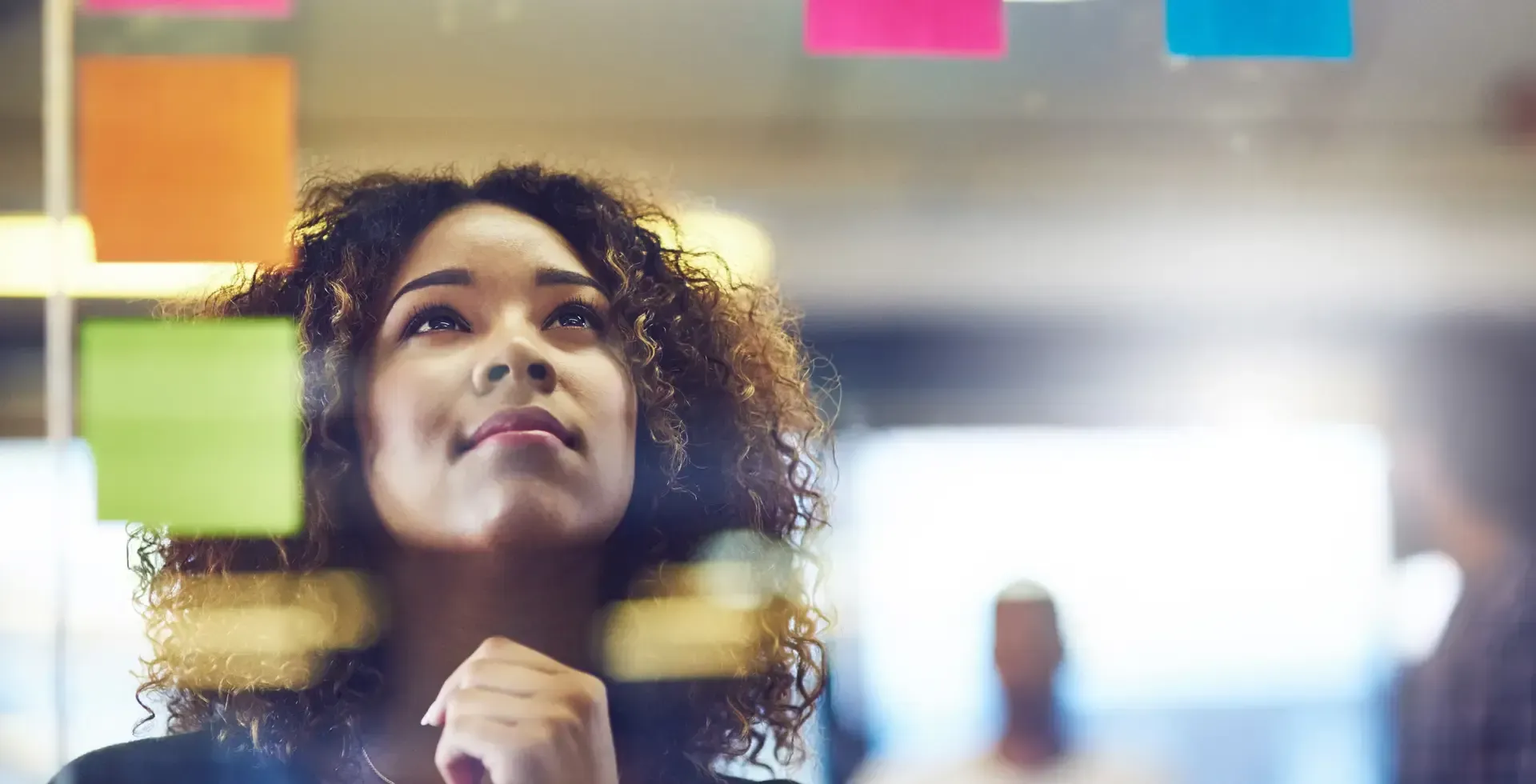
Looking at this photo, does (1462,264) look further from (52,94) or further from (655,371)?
(52,94)

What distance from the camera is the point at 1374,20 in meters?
1.36

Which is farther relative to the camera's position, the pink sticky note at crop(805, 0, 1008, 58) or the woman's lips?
the pink sticky note at crop(805, 0, 1008, 58)

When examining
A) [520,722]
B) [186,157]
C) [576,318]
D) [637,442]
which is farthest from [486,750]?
[186,157]

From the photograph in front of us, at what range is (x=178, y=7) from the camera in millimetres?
1262

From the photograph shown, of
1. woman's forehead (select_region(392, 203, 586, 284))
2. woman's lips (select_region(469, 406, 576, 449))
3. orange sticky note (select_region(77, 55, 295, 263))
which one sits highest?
orange sticky note (select_region(77, 55, 295, 263))

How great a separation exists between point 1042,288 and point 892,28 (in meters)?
0.34

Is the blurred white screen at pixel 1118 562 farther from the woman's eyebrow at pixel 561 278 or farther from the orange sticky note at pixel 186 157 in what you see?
the orange sticky note at pixel 186 157

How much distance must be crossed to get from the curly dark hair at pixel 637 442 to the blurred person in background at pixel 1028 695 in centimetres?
21

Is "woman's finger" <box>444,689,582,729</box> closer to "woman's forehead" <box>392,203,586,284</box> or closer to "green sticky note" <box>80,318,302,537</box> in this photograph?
"green sticky note" <box>80,318,302,537</box>

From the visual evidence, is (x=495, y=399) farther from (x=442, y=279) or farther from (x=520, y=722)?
(x=520, y=722)

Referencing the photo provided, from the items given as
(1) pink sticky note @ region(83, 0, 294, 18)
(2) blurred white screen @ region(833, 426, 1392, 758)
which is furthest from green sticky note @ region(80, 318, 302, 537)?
(2) blurred white screen @ region(833, 426, 1392, 758)

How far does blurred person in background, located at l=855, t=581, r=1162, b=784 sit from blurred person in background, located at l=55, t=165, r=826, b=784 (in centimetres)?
27

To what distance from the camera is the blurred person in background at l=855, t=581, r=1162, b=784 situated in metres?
1.27

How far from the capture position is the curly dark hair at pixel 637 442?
119 centimetres
